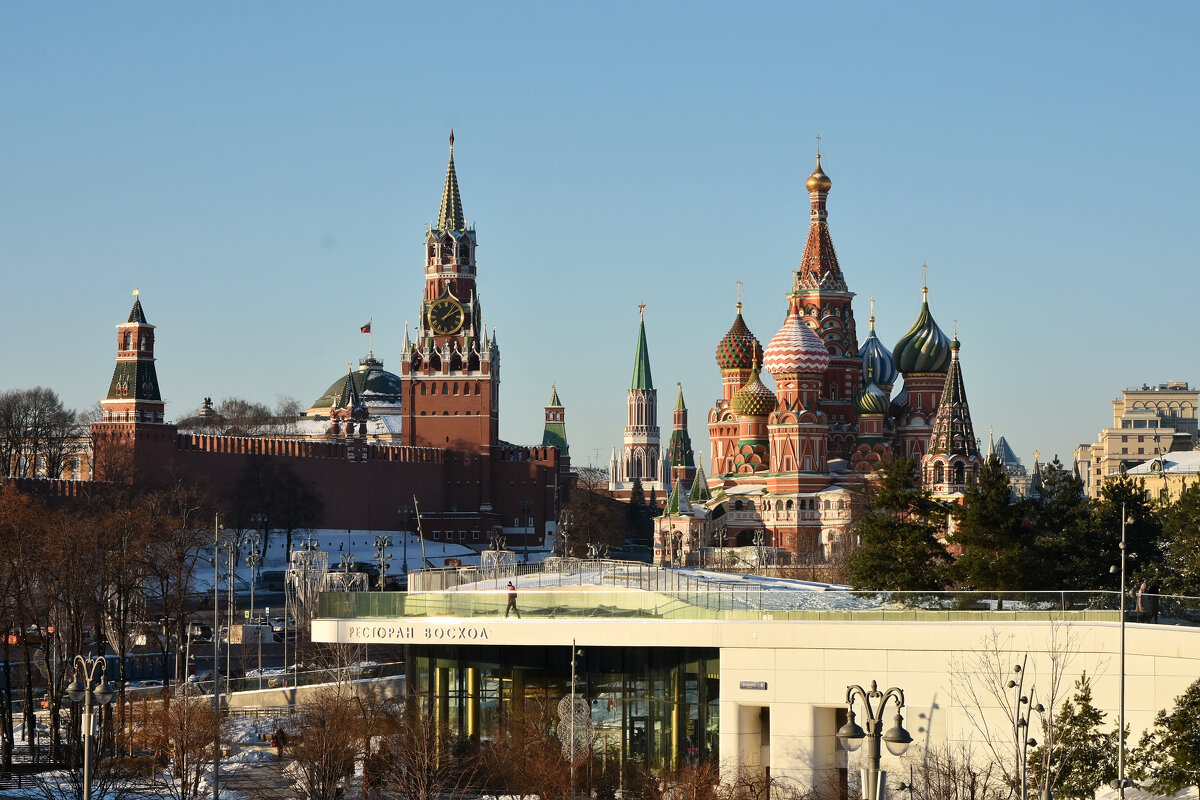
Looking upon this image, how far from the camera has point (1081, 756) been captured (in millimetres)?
32656

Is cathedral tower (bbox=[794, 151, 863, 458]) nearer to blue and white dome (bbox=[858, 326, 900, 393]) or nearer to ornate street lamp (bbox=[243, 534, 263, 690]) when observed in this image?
blue and white dome (bbox=[858, 326, 900, 393])

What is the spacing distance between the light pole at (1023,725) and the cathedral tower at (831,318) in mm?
82461

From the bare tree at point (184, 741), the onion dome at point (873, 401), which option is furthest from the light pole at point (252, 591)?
the onion dome at point (873, 401)

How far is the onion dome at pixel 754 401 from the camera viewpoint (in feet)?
390

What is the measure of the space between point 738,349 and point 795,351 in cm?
1107

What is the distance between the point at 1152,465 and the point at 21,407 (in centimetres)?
7228

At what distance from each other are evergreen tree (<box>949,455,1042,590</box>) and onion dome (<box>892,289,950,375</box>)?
205ft

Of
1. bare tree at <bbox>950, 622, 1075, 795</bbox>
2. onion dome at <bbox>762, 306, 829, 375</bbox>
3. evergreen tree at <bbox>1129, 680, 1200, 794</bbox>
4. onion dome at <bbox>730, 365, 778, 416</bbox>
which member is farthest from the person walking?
onion dome at <bbox>730, 365, 778, 416</bbox>

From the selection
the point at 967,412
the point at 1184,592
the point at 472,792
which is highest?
the point at 967,412

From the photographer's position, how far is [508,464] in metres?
143

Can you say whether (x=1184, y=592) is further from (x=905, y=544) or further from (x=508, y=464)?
(x=508, y=464)

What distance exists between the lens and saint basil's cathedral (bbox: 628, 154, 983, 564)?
372 feet

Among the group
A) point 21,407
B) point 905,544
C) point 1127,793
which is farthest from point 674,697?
point 21,407

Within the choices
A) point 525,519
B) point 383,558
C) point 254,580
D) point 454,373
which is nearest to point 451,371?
point 454,373
